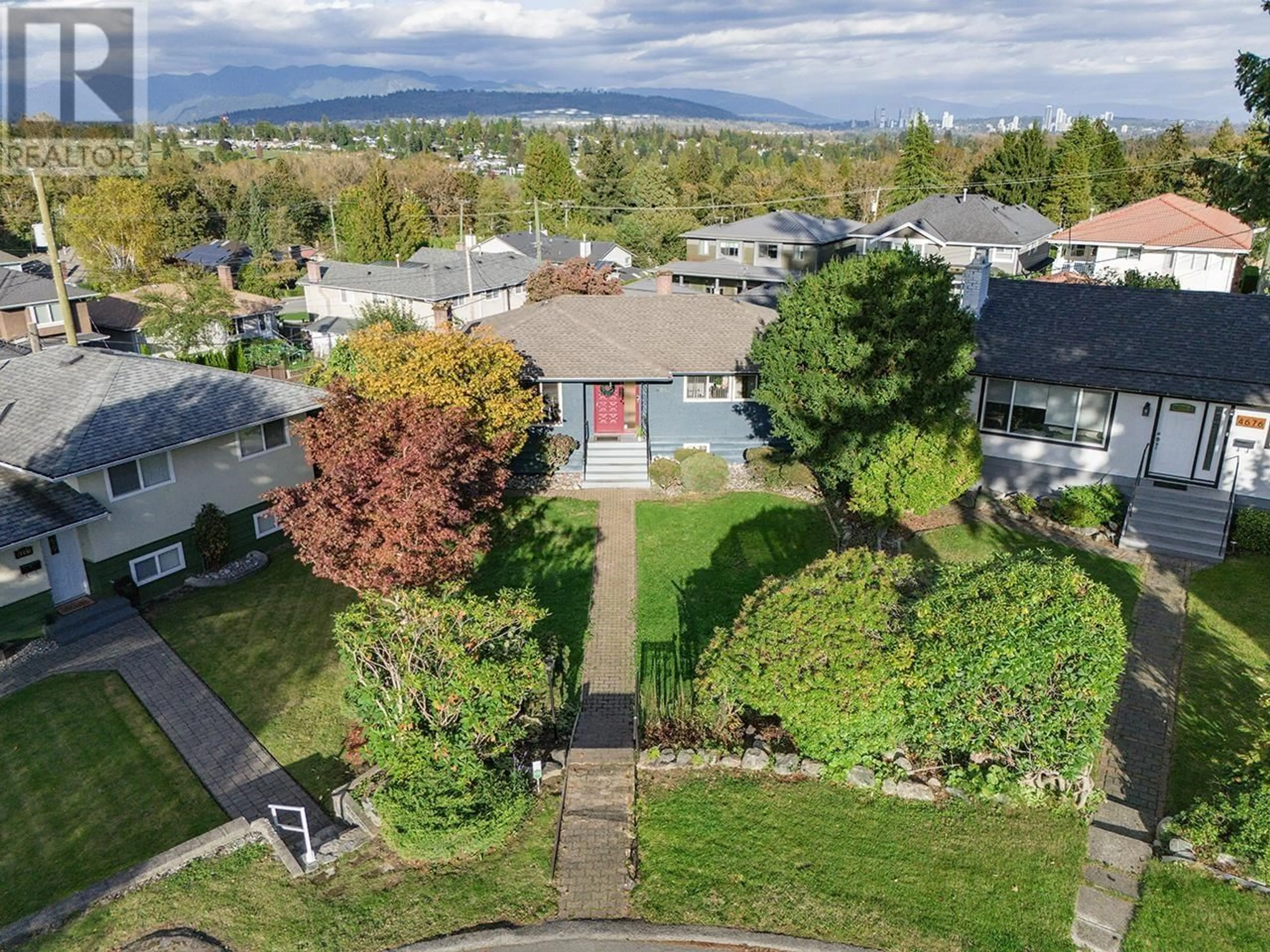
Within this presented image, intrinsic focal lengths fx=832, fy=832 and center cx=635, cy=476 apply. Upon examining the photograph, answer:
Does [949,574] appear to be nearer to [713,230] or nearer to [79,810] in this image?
[79,810]

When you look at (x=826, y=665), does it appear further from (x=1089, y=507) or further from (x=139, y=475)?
(x=139, y=475)

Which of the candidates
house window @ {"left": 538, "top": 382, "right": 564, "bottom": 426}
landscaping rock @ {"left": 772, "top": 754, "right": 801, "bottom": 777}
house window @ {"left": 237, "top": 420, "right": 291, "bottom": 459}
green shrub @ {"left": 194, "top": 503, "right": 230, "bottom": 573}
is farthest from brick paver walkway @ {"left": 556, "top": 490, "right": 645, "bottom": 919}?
house window @ {"left": 237, "top": 420, "right": 291, "bottom": 459}

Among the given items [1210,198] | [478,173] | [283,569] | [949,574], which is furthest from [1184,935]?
[478,173]

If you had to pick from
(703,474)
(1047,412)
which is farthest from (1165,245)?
(703,474)

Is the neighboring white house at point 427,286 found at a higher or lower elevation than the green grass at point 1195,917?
higher

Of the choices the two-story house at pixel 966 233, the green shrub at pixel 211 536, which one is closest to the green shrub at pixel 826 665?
the green shrub at pixel 211 536

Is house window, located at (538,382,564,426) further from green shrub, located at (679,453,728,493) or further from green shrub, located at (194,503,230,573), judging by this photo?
green shrub, located at (194,503,230,573)

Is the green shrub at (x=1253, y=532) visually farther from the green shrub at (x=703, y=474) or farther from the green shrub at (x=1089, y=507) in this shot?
the green shrub at (x=703, y=474)
